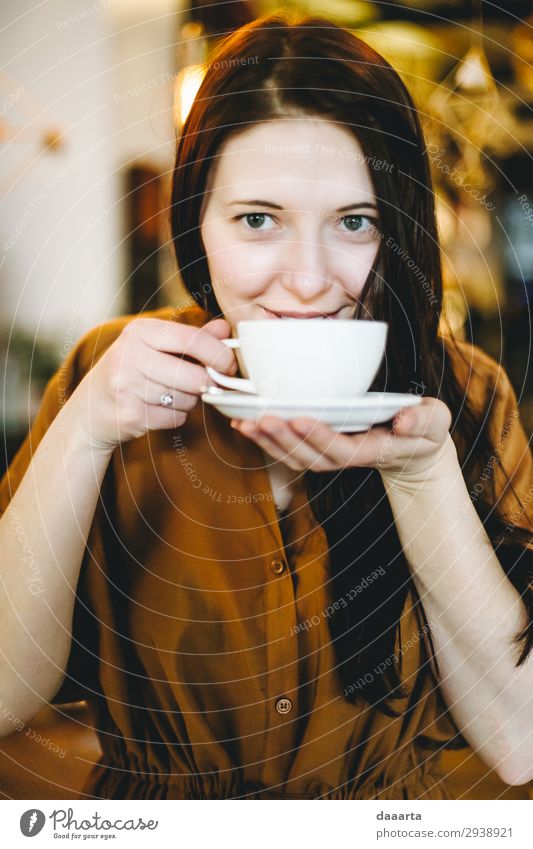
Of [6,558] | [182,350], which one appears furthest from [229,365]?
[6,558]

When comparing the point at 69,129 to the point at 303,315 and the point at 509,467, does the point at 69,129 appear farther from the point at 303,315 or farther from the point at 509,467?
the point at 509,467

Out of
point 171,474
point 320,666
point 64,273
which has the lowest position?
point 320,666

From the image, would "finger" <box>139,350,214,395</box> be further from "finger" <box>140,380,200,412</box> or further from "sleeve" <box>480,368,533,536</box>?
"sleeve" <box>480,368,533,536</box>

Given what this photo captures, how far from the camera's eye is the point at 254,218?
411 mm

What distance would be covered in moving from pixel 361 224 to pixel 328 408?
0.16m

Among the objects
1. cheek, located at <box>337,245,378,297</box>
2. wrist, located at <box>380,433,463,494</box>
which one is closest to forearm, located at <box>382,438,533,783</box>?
wrist, located at <box>380,433,463,494</box>

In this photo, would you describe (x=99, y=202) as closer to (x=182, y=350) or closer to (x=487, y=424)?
(x=182, y=350)

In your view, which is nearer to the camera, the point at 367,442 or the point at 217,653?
the point at 367,442

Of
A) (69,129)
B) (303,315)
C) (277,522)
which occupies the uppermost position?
(69,129)

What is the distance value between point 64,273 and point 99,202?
0.17 ft

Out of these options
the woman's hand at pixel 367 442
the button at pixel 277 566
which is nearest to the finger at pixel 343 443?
the woman's hand at pixel 367 442

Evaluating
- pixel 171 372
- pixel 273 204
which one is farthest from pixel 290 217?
pixel 171 372

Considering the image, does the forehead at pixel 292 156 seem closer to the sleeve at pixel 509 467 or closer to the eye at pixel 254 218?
the eye at pixel 254 218

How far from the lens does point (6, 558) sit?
0.39 meters
